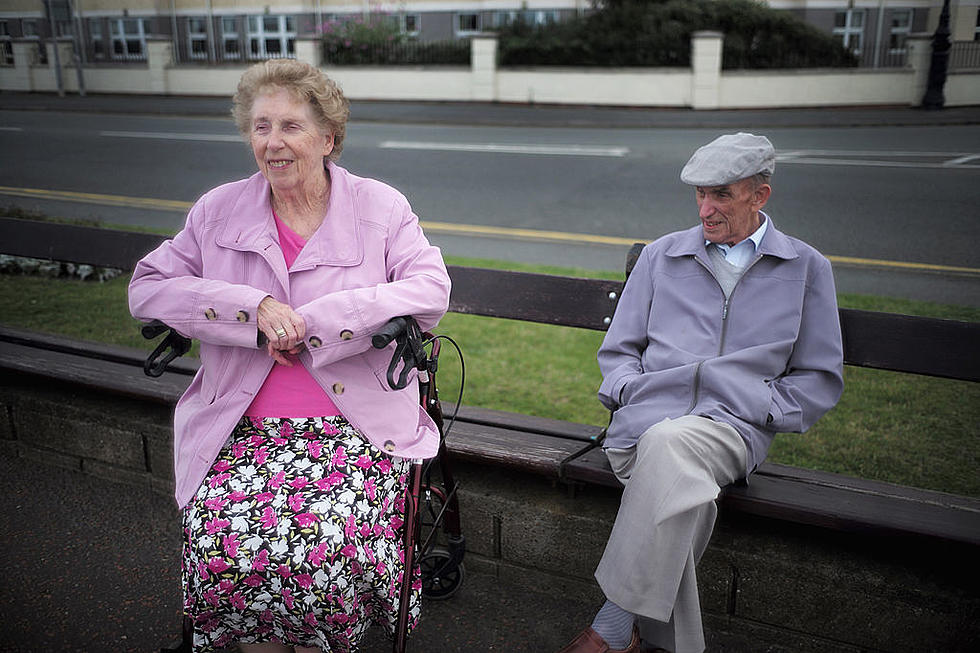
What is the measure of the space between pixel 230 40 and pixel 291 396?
21627 millimetres

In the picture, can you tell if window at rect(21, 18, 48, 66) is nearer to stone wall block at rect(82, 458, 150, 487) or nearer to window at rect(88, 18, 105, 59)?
window at rect(88, 18, 105, 59)

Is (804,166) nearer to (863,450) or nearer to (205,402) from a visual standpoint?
(863,450)

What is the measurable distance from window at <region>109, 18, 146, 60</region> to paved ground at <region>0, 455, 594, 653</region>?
5.32 meters

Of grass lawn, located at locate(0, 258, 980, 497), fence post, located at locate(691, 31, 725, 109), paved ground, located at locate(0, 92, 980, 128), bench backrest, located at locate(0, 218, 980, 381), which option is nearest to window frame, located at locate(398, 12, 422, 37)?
paved ground, located at locate(0, 92, 980, 128)

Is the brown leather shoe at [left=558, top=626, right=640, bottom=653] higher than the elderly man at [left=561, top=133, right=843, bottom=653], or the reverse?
the elderly man at [left=561, top=133, right=843, bottom=653]

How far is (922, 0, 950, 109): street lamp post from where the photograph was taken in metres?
10.2

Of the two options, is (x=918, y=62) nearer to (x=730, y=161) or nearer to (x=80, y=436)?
(x=730, y=161)

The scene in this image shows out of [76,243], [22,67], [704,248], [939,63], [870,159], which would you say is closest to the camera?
[704,248]

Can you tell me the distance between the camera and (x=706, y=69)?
58.5 feet

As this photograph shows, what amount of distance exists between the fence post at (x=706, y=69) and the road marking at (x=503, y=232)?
11.0m

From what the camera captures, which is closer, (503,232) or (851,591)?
(851,591)

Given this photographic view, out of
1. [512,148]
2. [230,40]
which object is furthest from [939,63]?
[230,40]

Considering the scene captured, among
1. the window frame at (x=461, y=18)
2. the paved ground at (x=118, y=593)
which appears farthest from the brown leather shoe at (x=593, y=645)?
the window frame at (x=461, y=18)

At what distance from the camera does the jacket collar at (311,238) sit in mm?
2490
